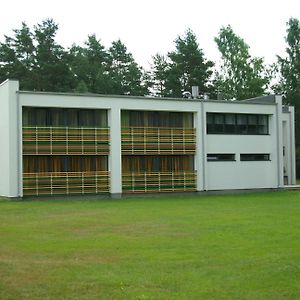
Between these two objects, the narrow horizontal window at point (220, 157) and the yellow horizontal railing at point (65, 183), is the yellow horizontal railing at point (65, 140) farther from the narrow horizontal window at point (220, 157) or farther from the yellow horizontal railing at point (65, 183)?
the narrow horizontal window at point (220, 157)

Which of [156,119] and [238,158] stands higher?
[156,119]

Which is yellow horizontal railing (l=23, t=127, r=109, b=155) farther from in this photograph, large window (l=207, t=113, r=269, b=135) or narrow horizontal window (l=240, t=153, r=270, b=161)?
narrow horizontal window (l=240, t=153, r=270, b=161)

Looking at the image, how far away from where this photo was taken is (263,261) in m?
11.5

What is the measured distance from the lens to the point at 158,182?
1529 inches

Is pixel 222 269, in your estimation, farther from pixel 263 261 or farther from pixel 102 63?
pixel 102 63

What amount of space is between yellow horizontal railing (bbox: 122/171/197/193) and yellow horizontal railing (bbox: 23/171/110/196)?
156 centimetres

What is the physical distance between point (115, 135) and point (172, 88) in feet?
107

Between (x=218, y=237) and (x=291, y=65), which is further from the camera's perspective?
(x=291, y=65)

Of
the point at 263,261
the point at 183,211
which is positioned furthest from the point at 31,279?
the point at 183,211

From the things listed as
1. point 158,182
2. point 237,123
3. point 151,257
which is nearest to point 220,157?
point 237,123

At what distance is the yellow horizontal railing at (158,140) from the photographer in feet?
125

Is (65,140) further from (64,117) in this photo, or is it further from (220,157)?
(220,157)

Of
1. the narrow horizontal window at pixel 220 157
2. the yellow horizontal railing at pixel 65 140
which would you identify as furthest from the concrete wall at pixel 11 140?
the narrow horizontal window at pixel 220 157

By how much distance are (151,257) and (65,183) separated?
24.2m
